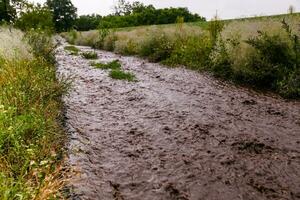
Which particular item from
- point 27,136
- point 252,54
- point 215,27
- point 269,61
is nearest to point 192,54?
point 215,27

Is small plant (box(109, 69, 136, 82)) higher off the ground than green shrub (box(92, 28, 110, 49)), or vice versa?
green shrub (box(92, 28, 110, 49))

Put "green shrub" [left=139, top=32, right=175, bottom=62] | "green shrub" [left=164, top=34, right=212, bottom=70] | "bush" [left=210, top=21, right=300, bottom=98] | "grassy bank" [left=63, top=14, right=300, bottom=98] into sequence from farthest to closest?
"green shrub" [left=139, top=32, right=175, bottom=62] < "green shrub" [left=164, top=34, right=212, bottom=70] < "grassy bank" [left=63, top=14, right=300, bottom=98] < "bush" [left=210, top=21, right=300, bottom=98]

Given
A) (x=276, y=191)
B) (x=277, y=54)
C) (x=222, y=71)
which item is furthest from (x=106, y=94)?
(x=276, y=191)

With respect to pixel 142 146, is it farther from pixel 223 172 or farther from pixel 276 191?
pixel 276 191

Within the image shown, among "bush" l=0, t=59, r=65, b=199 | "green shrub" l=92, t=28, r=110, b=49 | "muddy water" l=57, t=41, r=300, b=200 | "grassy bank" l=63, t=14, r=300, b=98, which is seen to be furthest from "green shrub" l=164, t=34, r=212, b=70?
"green shrub" l=92, t=28, r=110, b=49

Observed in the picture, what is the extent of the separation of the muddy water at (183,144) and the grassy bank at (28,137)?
15.5 inches

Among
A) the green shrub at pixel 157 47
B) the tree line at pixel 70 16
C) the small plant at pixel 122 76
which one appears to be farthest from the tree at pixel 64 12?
the small plant at pixel 122 76

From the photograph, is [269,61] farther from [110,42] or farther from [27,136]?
[110,42]

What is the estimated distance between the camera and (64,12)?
88.9 metres

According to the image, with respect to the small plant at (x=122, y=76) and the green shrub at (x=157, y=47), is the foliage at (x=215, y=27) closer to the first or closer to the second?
the green shrub at (x=157, y=47)

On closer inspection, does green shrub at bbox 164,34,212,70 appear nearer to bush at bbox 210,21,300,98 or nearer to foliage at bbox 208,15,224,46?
foliage at bbox 208,15,224,46

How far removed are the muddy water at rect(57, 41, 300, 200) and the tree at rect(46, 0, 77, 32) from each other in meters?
80.6

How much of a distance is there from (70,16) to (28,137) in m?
87.5

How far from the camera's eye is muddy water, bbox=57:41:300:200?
192 inches
